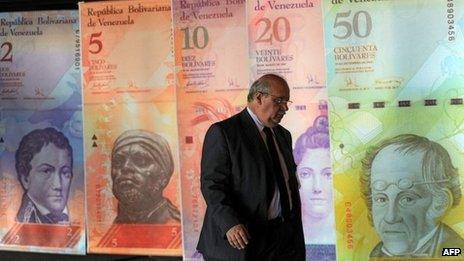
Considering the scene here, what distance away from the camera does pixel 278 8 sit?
5570 mm

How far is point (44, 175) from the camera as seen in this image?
6.46 metres

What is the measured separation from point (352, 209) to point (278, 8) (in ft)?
5.95

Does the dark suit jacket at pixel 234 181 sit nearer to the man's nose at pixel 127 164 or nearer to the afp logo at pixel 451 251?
the afp logo at pixel 451 251

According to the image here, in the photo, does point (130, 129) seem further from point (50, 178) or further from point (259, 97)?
point (259, 97)

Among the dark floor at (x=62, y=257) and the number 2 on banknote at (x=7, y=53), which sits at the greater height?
the number 2 on banknote at (x=7, y=53)

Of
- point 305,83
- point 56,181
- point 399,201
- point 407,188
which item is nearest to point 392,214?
point 399,201

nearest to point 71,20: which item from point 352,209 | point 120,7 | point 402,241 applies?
point 120,7

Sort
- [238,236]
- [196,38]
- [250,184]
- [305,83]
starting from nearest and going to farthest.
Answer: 1. [238,236]
2. [250,184]
3. [305,83]
4. [196,38]

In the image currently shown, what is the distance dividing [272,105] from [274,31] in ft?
7.07

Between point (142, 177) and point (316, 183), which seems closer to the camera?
point (316, 183)

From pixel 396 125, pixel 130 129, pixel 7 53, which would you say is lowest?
pixel 396 125

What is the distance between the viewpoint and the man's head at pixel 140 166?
20.0ft

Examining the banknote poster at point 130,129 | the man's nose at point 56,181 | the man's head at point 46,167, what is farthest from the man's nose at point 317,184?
the man's nose at point 56,181

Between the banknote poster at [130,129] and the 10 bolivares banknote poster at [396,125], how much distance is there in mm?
1562
